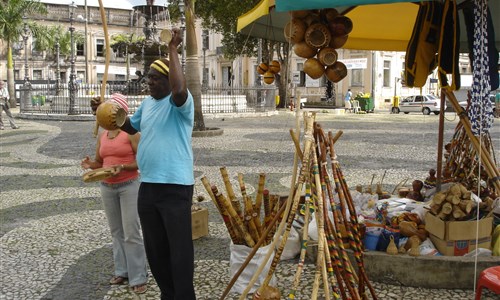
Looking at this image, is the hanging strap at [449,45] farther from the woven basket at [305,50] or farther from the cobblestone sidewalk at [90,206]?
the cobblestone sidewalk at [90,206]

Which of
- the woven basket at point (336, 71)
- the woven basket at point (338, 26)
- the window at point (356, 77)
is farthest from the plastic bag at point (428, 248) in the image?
the window at point (356, 77)

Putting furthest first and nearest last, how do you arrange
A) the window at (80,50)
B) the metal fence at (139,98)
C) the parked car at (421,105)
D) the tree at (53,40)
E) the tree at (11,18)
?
the window at (80,50) → the tree at (53,40) → the tree at (11,18) → the parked car at (421,105) → the metal fence at (139,98)

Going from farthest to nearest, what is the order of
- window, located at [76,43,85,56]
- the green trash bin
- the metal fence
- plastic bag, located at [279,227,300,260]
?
window, located at [76,43,85,56]
the green trash bin
the metal fence
plastic bag, located at [279,227,300,260]

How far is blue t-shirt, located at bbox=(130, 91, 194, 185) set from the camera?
318 centimetres

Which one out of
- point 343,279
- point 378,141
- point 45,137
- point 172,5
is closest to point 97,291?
point 343,279

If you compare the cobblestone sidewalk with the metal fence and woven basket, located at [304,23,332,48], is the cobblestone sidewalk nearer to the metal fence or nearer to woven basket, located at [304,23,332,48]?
woven basket, located at [304,23,332,48]

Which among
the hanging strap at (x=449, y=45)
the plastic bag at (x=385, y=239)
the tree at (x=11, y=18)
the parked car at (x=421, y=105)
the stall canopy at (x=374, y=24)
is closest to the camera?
the plastic bag at (x=385, y=239)

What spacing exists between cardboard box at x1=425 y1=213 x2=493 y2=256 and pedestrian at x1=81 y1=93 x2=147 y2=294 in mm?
2389

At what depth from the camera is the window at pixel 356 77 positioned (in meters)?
42.2

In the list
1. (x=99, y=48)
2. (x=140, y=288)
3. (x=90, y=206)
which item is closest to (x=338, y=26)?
(x=140, y=288)

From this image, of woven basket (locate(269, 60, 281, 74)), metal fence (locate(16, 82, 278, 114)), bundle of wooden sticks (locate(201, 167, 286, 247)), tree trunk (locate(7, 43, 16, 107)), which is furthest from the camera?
tree trunk (locate(7, 43, 16, 107))

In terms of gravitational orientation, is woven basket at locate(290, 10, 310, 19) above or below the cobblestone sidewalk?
above

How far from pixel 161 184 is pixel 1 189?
6.02m

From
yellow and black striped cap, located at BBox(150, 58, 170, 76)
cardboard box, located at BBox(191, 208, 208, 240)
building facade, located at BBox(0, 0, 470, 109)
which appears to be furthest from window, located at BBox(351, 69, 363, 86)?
yellow and black striped cap, located at BBox(150, 58, 170, 76)
